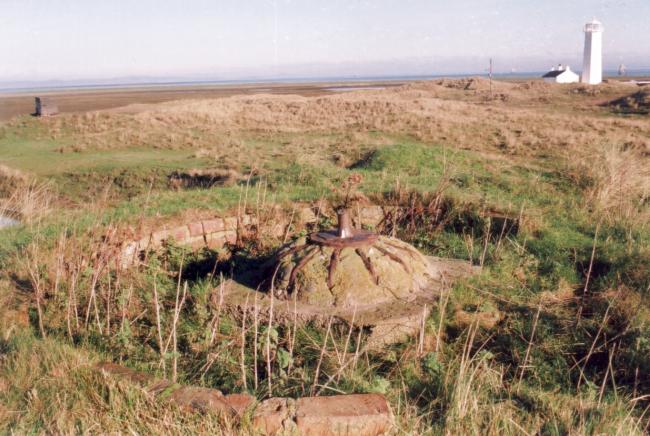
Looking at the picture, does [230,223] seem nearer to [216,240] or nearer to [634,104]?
[216,240]

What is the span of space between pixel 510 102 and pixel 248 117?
18.1 metres

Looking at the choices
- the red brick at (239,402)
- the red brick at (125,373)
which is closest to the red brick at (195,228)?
the red brick at (125,373)

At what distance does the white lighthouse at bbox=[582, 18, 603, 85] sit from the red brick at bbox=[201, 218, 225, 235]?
A: 4541cm

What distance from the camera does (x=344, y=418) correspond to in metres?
2.57

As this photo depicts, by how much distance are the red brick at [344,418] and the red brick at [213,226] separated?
12.5 feet

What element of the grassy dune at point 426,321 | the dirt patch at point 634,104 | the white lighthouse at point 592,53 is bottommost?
the grassy dune at point 426,321

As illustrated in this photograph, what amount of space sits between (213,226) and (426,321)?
3.01 metres

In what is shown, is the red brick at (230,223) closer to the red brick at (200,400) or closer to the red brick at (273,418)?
the red brick at (200,400)

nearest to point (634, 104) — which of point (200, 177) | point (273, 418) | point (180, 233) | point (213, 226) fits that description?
point (200, 177)

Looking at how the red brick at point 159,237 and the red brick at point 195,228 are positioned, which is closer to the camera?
the red brick at point 159,237

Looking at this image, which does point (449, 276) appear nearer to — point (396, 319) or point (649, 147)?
point (396, 319)

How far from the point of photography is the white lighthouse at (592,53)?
43219 mm

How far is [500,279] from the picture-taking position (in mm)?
5152

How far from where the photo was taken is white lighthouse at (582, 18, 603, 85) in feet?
142
